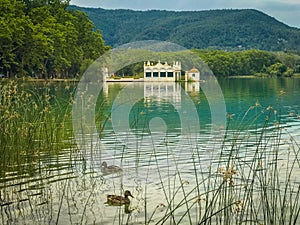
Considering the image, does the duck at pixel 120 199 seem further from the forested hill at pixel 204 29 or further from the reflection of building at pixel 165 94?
the forested hill at pixel 204 29

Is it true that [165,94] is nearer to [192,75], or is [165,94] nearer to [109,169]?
[109,169]

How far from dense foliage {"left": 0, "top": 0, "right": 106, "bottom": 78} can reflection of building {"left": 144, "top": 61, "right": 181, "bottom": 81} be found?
578 cm

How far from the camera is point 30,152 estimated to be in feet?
24.3

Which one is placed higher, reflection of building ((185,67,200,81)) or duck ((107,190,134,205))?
reflection of building ((185,67,200,81))

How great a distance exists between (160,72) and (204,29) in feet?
227

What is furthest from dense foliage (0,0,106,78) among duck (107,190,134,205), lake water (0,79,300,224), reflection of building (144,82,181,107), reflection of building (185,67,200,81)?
duck (107,190,134,205)

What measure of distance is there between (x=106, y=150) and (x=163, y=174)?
234 cm

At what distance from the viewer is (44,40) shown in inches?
1529

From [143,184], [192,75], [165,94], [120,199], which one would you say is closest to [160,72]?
[192,75]

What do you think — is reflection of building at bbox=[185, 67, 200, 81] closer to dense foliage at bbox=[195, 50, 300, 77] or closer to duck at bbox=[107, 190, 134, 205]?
dense foliage at bbox=[195, 50, 300, 77]

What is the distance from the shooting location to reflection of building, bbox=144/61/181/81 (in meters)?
54.8

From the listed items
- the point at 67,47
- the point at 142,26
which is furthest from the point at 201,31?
the point at 67,47

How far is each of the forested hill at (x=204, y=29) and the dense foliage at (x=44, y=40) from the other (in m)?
63.5

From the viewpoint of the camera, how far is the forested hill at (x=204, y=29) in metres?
118
